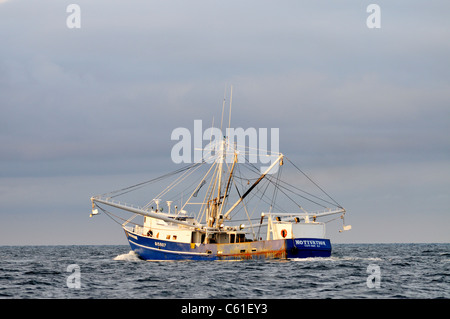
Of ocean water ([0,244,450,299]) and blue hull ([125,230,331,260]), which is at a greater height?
blue hull ([125,230,331,260])

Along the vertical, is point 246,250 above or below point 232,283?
above

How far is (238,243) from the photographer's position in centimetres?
7725

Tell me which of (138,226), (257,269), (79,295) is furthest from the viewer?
(138,226)

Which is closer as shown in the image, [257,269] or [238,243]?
[257,269]

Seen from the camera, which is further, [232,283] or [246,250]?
[246,250]

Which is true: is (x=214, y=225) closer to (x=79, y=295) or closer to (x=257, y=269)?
(x=257, y=269)

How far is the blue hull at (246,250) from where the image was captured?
245ft

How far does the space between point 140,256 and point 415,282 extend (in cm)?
4138

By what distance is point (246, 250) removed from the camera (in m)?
76.9

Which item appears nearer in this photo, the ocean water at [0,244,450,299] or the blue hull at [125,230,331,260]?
the ocean water at [0,244,450,299]

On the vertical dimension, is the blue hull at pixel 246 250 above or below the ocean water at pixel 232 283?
above

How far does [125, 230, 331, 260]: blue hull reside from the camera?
245ft

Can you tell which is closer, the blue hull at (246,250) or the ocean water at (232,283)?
the ocean water at (232,283)
